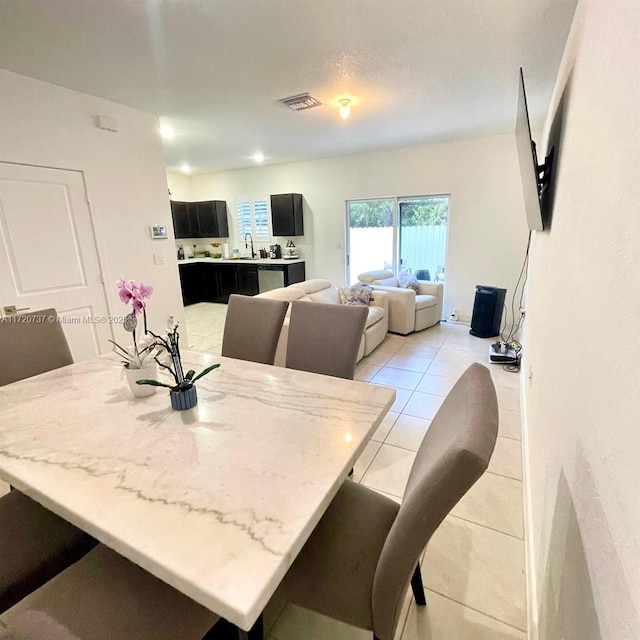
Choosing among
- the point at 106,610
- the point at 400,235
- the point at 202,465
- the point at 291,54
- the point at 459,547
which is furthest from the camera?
the point at 400,235

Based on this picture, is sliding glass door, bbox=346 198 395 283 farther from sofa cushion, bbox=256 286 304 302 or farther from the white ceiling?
sofa cushion, bbox=256 286 304 302

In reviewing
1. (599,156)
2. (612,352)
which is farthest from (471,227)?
(612,352)

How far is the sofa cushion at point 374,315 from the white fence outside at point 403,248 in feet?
5.40

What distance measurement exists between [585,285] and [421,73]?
2.36 meters

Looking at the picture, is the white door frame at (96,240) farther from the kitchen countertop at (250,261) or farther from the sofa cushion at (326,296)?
the kitchen countertop at (250,261)

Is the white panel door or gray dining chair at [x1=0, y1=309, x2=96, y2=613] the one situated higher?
the white panel door

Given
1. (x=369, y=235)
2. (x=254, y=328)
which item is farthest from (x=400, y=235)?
(x=254, y=328)

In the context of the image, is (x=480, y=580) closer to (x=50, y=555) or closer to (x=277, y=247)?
(x=50, y=555)

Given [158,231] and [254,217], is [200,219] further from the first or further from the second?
[158,231]

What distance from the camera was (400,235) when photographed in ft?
17.8

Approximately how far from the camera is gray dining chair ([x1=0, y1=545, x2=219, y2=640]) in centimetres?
79

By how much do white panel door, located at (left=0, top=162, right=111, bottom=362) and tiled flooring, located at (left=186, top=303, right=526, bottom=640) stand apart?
2.58m

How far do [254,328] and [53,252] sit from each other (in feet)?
6.40

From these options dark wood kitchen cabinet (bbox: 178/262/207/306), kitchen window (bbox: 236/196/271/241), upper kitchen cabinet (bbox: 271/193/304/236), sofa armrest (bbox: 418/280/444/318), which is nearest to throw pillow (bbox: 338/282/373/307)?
sofa armrest (bbox: 418/280/444/318)
